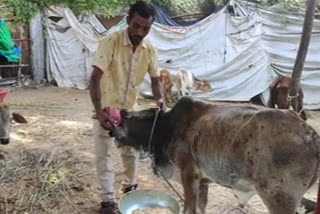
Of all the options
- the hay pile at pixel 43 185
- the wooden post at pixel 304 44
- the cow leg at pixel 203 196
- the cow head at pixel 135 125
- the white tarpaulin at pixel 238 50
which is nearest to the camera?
the cow head at pixel 135 125

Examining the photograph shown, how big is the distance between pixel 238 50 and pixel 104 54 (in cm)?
727

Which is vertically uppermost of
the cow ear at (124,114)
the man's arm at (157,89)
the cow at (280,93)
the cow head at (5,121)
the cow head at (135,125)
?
the man's arm at (157,89)

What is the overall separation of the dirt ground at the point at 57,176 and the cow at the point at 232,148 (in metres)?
0.95

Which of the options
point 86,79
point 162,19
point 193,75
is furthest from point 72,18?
point 193,75

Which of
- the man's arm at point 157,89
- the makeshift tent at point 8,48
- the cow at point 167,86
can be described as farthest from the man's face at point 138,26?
the makeshift tent at point 8,48

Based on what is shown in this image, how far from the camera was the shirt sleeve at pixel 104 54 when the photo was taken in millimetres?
3609

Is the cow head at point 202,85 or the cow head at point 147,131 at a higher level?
the cow head at point 147,131

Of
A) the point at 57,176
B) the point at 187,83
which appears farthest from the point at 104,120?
the point at 187,83

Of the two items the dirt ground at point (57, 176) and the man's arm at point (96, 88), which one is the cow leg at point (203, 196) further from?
the man's arm at point (96, 88)

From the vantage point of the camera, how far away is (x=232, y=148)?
3.12m

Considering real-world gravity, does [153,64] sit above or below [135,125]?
above

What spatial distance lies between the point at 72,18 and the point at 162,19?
91.4 inches

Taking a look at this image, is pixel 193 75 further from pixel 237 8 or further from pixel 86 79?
pixel 86 79

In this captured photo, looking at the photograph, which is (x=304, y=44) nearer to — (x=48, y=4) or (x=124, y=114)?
(x=124, y=114)
